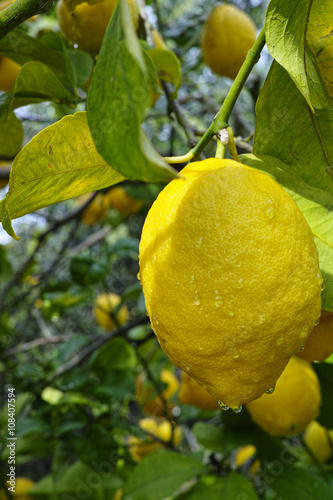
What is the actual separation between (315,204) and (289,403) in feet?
1.41

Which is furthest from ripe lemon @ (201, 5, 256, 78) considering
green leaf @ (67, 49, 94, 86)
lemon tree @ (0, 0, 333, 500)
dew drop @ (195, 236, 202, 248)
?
dew drop @ (195, 236, 202, 248)

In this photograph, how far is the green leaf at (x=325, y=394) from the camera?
2.62ft

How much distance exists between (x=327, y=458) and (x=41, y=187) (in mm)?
1192

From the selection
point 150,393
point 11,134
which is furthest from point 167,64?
point 150,393

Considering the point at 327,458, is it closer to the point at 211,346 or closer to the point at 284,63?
the point at 211,346

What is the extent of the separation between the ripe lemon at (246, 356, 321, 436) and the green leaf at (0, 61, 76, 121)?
0.60 metres

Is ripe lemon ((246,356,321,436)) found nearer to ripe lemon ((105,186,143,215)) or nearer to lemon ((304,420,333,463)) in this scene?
lemon ((304,420,333,463))

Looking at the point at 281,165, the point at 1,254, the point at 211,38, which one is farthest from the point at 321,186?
the point at 1,254

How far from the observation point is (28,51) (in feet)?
2.45

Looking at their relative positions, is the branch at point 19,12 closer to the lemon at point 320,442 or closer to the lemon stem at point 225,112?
the lemon stem at point 225,112

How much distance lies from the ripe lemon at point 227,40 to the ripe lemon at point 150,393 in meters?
0.98

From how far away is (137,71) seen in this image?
29 cm

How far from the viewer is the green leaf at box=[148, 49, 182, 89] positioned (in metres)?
0.73

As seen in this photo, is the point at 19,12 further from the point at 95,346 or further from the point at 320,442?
the point at 320,442
